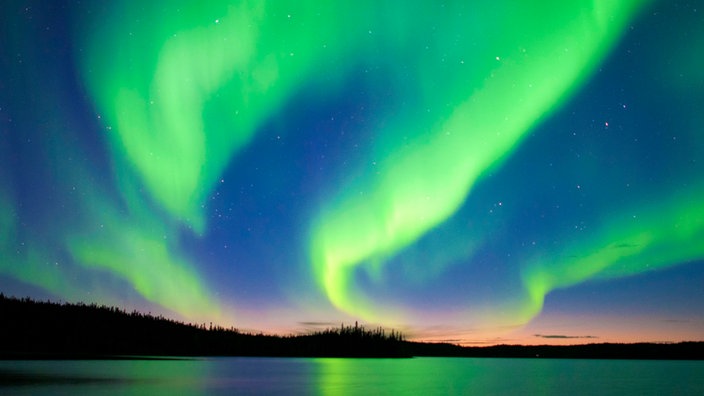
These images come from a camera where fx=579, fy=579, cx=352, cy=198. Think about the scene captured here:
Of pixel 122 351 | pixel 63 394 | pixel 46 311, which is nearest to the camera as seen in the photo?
pixel 63 394

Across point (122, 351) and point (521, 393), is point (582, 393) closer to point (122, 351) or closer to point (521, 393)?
point (521, 393)

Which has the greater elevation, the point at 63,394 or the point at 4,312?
the point at 4,312

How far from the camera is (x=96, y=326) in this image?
194375 millimetres

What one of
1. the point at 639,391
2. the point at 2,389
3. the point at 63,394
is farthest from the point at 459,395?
the point at 2,389

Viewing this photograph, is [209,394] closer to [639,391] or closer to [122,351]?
[639,391]

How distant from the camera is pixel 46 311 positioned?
180000mm

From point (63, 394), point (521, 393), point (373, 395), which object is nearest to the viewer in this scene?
point (63, 394)

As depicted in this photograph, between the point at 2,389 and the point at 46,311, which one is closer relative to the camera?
the point at 2,389

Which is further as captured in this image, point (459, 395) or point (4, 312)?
point (4, 312)

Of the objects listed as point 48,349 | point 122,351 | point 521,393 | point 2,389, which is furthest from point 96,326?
point 521,393

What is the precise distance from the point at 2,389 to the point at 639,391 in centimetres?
6186

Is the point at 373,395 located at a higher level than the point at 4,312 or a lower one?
lower

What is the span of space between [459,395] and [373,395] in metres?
8.59

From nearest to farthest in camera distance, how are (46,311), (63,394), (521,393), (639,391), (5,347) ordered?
1. (63,394)
2. (521,393)
3. (639,391)
4. (5,347)
5. (46,311)
